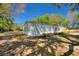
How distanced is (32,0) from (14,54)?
0.62 metres

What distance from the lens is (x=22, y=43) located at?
3662 millimetres

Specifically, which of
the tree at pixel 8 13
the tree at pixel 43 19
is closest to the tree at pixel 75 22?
the tree at pixel 43 19

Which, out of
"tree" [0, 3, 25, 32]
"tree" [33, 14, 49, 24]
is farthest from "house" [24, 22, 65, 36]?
"tree" [0, 3, 25, 32]

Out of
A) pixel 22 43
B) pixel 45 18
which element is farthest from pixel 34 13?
pixel 22 43

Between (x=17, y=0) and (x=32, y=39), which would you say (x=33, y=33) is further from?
(x=17, y=0)

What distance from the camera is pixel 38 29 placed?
12.1 ft

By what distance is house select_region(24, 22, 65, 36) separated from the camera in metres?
3.66

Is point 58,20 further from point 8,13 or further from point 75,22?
point 8,13

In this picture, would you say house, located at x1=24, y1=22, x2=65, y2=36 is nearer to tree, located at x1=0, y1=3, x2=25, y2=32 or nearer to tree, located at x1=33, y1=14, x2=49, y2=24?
tree, located at x1=33, y1=14, x2=49, y2=24

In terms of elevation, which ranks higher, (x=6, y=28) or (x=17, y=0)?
(x=17, y=0)

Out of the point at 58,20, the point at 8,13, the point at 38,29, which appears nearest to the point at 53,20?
the point at 58,20

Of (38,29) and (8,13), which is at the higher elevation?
(8,13)

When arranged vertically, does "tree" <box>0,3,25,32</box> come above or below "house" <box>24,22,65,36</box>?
above

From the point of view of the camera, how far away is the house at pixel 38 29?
12.0ft
